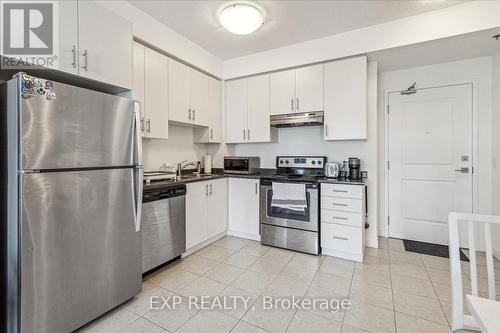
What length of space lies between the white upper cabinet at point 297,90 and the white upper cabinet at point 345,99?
11 cm

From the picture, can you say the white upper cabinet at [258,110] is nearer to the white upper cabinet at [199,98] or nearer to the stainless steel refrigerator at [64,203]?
the white upper cabinet at [199,98]

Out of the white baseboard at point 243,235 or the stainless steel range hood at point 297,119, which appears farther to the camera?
the white baseboard at point 243,235

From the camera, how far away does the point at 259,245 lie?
314 centimetres

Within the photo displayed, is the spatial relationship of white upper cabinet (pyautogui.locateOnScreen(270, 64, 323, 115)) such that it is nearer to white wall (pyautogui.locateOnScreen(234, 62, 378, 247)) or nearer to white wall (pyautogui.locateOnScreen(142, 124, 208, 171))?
white wall (pyautogui.locateOnScreen(234, 62, 378, 247))

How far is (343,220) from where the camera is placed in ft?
8.86

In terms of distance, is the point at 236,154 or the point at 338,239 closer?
the point at 338,239

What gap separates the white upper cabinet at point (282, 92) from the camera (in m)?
3.21

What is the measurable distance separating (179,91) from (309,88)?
1.66 metres

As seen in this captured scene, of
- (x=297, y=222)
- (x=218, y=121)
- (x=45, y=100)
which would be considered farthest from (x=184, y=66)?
(x=297, y=222)

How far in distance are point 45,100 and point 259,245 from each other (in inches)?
103

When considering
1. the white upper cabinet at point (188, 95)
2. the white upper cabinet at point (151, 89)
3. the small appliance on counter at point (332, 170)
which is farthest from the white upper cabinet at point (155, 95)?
the small appliance on counter at point (332, 170)

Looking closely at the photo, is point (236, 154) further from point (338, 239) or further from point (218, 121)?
point (338, 239)

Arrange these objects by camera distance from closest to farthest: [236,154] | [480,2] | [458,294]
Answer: [458,294] < [480,2] < [236,154]

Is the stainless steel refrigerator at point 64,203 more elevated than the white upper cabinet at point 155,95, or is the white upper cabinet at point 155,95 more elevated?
the white upper cabinet at point 155,95
